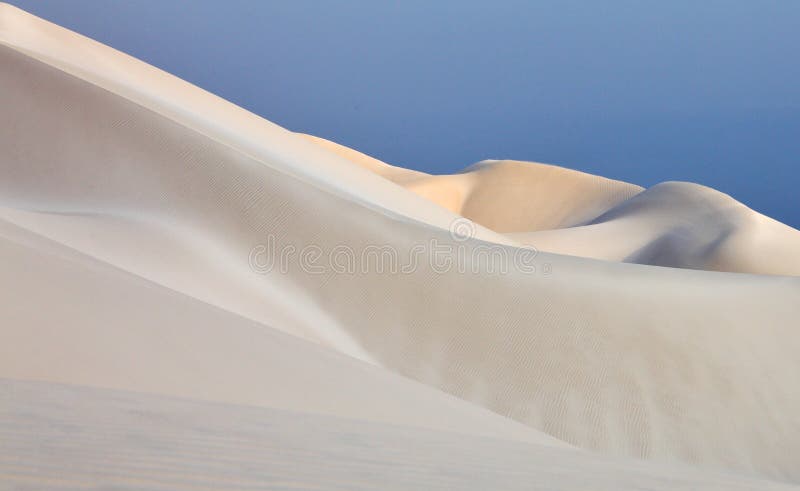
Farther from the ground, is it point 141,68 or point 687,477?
→ point 141,68

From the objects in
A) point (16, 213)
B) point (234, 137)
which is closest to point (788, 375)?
point (16, 213)

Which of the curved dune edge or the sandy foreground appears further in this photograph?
the curved dune edge

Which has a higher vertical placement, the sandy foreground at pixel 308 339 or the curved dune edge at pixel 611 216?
the curved dune edge at pixel 611 216

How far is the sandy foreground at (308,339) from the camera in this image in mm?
3150

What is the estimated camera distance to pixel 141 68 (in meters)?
19.8

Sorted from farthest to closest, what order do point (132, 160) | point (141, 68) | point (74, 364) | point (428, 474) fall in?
1. point (141, 68)
2. point (132, 160)
3. point (74, 364)
4. point (428, 474)

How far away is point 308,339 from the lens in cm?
752

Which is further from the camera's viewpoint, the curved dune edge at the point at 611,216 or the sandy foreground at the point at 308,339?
the curved dune edge at the point at 611,216

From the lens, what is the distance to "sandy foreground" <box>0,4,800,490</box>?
124 inches

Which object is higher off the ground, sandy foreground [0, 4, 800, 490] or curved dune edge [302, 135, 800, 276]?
curved dune edge [302, 135, 800, 276]

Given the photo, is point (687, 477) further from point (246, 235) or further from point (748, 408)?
point (246, 235)

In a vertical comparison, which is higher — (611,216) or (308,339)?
(611,216)

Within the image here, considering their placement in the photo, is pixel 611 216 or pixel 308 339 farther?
pixel 611 216

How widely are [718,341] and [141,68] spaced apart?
14.5 meters
